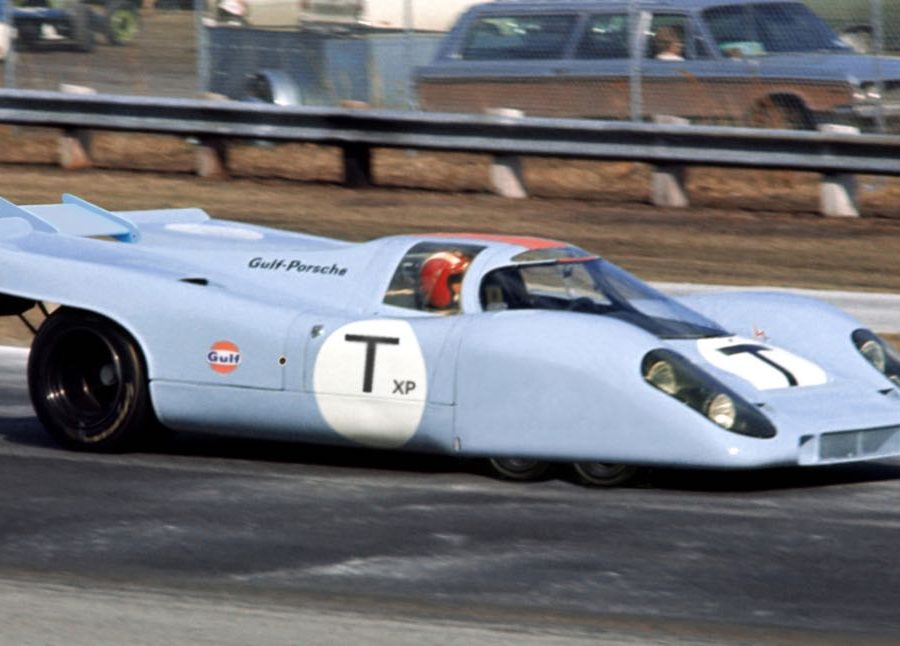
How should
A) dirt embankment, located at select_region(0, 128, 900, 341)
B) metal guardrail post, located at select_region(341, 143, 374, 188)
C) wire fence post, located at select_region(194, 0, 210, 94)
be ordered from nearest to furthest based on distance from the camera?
dirt embankment, located at select_region(0, 128, 900, 341) → metal guardrail post, located at select_region(341, 143, 374, 188) → wire fence post, located at select_region(194, 0, 210, 94)

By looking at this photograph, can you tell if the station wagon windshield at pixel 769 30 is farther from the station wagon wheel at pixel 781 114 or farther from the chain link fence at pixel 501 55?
the station wagon wheel at pixel 781 114

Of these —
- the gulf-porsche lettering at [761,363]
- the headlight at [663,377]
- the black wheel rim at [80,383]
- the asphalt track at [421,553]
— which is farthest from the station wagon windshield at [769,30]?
the headlight at [663,377]

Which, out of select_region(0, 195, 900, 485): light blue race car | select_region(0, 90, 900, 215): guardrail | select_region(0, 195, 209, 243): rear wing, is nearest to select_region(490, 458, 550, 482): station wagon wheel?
select_region(0, 195, 900, 485): light blue race car

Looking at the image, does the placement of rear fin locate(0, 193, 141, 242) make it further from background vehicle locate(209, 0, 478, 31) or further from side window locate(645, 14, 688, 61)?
background vehicle locate(209, 0, 478, 31)

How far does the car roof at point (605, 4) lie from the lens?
15312mm

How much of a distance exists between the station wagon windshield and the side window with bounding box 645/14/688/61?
0.96 feet

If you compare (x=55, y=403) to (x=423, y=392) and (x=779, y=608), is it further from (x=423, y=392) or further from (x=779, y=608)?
(x=779, y=608)

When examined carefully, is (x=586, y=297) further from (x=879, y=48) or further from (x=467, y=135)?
(x=467, y=135)

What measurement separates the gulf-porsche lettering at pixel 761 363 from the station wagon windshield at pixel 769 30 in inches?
302

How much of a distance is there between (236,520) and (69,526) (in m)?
0.60

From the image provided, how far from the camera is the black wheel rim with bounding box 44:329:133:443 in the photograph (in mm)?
8211

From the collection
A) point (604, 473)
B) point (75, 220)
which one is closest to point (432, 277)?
point (604, 473)

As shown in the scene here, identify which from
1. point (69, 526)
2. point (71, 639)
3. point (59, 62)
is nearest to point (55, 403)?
point (69, 526)

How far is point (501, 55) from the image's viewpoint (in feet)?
53.7
